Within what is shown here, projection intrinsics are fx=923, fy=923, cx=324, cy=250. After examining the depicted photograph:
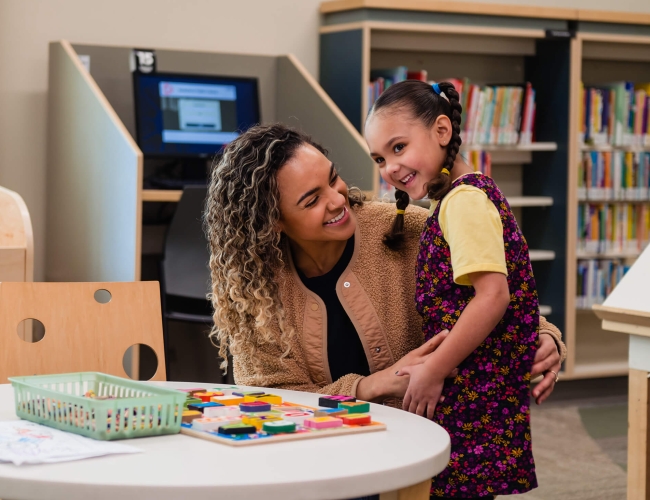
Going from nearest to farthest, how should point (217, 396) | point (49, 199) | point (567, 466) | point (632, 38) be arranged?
point (217, 396)
point (567, 466)
point (49, 199)
point (632, 38)

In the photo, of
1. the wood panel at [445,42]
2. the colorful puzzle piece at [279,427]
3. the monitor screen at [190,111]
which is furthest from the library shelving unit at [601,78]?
the colorful puzzle piece at [279,427]

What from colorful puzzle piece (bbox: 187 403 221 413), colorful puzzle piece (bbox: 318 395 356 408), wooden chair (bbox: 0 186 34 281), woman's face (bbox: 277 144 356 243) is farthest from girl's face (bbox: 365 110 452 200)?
wooden chair (bbox: 0 186 34 281)

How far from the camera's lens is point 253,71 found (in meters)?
3.89

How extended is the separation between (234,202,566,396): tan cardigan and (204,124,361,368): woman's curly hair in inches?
1.4

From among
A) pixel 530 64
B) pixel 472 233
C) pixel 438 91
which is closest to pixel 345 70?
pixel 530 64

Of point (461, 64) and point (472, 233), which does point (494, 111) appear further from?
point (472, 233)

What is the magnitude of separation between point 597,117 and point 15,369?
10.7 ft

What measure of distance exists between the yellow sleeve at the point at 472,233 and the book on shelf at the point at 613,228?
2.87 meters

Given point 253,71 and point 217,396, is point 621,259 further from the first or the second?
point 217,396

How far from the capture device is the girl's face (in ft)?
5.20

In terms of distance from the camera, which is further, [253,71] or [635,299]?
[253,71]

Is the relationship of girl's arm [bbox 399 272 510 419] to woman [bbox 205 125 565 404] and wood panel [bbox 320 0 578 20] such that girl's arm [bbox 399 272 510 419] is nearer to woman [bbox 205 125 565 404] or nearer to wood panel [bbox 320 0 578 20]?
woman [bbox 205 125 565 404]

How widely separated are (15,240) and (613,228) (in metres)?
2.80

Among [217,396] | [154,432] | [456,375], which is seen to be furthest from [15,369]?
[456,375]
